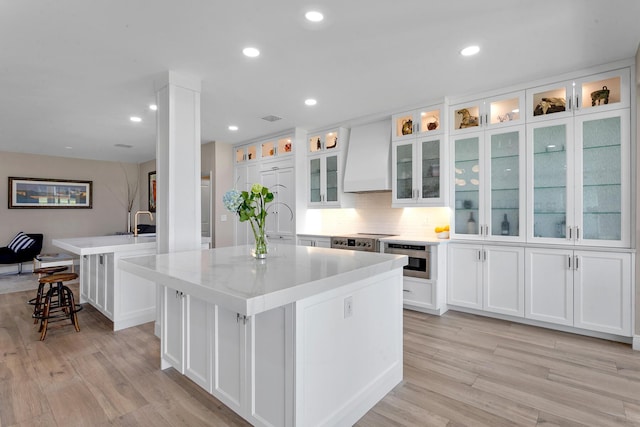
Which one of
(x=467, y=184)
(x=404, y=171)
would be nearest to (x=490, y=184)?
(x=467, y=184)

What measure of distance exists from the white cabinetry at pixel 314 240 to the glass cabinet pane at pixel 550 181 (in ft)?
8.67

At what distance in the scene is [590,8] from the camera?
218 centimetres

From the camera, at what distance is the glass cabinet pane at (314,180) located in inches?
211

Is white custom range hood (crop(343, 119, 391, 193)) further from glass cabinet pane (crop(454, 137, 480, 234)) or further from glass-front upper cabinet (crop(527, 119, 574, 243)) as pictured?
glass-front upper cabinet (crop(527, 119, 574, 243))

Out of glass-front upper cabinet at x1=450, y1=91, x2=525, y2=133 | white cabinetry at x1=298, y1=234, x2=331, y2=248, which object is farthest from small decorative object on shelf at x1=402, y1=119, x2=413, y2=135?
white cabinetry at x1=298, y1=234, x2=331, y2=248

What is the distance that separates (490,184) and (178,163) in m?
3.29

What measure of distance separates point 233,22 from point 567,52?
107 inches

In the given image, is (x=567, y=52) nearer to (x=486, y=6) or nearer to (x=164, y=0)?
(x=486, y=6)

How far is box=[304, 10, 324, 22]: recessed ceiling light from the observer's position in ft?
7.28

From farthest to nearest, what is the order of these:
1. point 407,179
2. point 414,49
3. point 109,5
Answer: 1. point 407,179
2. point 414,49
3. point 109,5

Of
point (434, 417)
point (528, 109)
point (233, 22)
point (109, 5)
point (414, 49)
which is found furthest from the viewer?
point (528, 109)

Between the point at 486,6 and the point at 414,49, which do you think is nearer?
the point at 486,6

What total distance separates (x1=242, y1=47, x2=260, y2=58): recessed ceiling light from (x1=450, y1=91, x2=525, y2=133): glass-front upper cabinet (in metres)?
2.40

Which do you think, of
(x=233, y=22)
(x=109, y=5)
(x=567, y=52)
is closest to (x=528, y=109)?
(x=567, y=52)
